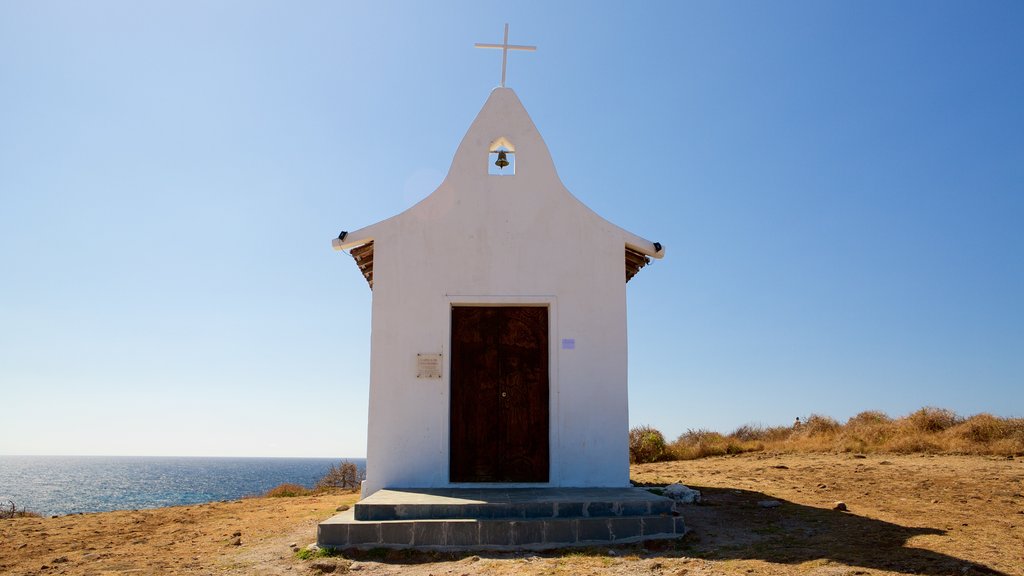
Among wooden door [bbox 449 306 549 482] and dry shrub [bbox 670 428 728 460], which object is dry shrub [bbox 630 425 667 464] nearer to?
dry shrub [bbox 670 428 728 460]

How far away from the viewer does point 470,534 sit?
7766 millimetres

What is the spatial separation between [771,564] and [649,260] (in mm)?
5304

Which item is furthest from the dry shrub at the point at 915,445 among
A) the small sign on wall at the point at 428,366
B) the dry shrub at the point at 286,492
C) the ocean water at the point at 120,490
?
the ocean water at the point at 120,490

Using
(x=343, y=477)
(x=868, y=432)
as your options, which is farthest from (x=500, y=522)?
(x=343, y=477)

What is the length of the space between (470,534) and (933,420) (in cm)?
1538

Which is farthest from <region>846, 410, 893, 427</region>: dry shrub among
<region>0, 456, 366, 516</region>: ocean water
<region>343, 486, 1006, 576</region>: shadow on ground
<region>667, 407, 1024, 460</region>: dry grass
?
<region>0, 456, 366, 516</region>: ocean water

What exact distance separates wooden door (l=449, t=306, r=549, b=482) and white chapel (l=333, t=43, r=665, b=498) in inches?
0.6

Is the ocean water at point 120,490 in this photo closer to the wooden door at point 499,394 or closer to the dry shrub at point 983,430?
the wooden door at point 499,394

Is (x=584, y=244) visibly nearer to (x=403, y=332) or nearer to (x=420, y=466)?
(x=403, y=332)

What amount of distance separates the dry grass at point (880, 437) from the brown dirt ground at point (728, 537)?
6.87ft

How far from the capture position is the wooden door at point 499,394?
10.2 meters

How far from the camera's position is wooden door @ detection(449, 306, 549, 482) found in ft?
33.5

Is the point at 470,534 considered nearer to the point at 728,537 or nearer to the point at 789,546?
the point at 728,537

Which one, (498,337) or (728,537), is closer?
(728,537)
